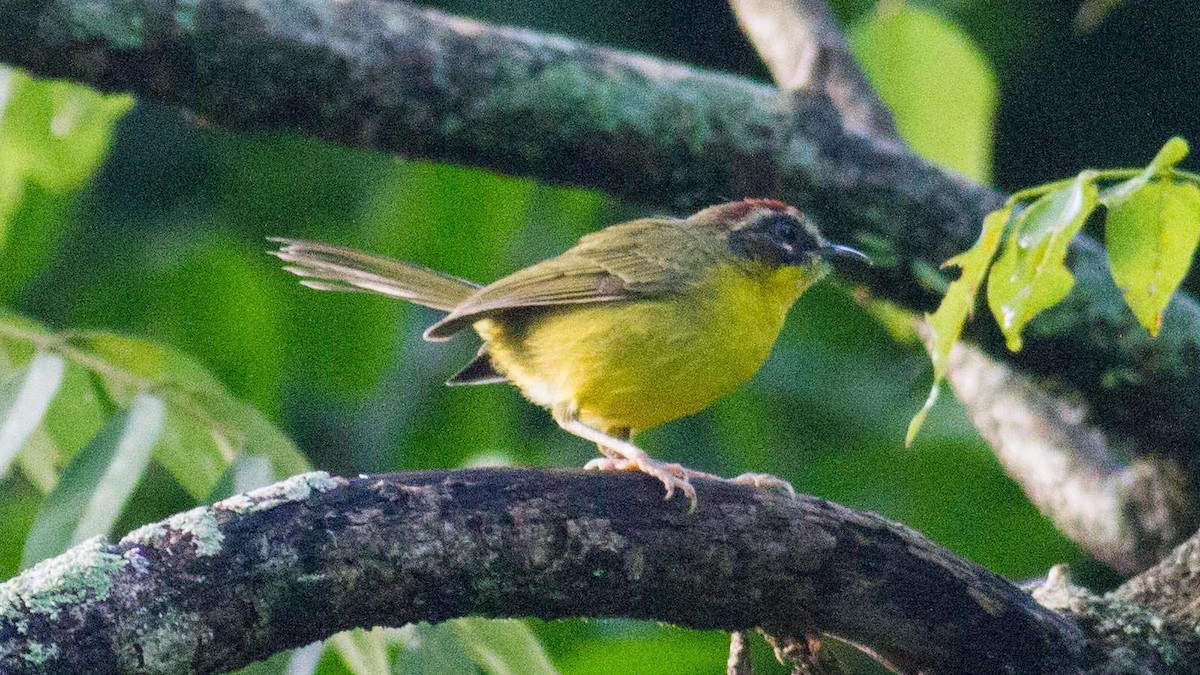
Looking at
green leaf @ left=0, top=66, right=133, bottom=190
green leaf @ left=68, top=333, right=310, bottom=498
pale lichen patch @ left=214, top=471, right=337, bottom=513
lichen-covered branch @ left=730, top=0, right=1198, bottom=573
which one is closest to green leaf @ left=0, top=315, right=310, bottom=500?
green leaf @ left=68, top=333, right=310, bottom=498

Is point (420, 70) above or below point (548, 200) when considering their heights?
above

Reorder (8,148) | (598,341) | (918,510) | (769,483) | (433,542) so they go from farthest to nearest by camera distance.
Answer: (918,510), (8,148), (598,341), (769,483), (433,542)

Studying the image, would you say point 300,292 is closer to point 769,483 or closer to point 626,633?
point 626,633

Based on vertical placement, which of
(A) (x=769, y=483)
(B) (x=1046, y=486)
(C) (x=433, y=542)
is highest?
(C) (x=433, y=542)

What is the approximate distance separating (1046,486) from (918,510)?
2.23 ft

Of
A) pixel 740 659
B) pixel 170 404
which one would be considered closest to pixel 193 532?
pixel 170 404

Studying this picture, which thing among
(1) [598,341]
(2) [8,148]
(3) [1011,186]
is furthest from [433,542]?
(3) [1011,186]

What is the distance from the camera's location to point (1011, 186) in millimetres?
6816

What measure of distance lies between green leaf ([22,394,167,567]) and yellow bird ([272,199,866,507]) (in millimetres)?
986

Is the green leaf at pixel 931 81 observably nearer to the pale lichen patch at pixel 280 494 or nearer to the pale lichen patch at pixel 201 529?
the pale lichen patch at pixel 280 494

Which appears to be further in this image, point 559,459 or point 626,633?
point 559,459

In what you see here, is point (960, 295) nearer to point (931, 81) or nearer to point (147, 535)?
point (147, 535)

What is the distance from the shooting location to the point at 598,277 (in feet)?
14.0

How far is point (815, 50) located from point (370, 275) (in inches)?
70.4
